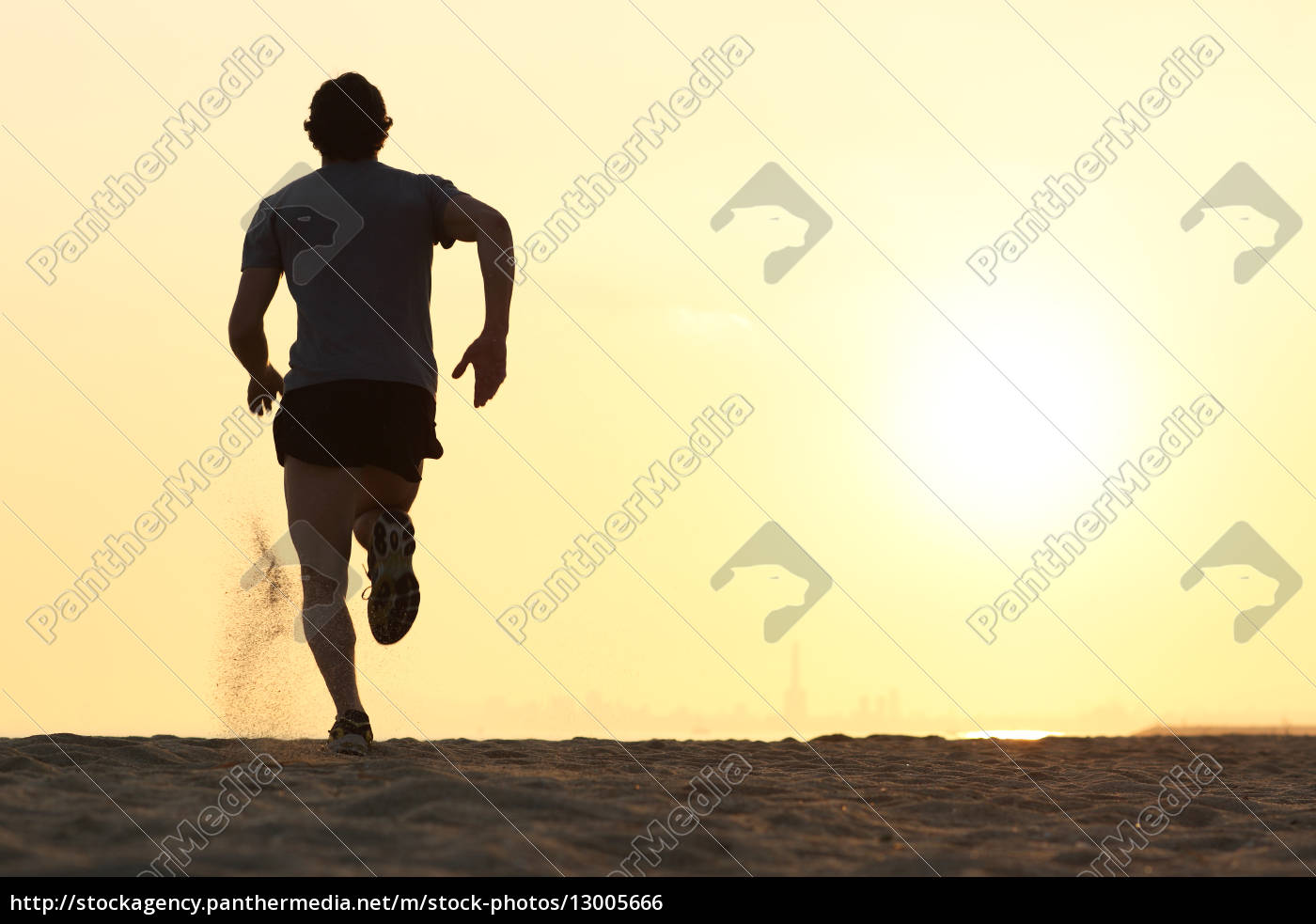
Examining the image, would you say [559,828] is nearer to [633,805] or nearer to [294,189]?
[633,805]

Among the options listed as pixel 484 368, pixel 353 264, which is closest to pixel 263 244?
pixel 353 264

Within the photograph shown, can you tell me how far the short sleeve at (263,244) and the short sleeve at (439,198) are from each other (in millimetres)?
512

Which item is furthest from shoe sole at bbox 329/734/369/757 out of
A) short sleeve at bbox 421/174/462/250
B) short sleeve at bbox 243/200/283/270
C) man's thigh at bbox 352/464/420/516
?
short sleeve at bbox 421/174/462/250

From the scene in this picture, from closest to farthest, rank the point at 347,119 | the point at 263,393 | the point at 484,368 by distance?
the point at 484,368 < the point at 347,119 < the point at 263,393

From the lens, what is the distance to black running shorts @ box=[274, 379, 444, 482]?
4414 mm

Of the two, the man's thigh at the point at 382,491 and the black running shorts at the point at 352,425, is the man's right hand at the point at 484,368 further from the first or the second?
the man's thigh at the point at 382,491

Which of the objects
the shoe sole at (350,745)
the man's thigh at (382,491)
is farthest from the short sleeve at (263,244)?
the shoe sole at (350,745)

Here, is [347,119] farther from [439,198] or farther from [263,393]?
[263,393]

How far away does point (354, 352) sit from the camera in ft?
14.5

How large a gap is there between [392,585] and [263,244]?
1.20 metres

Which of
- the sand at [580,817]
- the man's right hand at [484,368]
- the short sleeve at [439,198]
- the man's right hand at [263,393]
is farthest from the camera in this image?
the man's right hand at [263,393]

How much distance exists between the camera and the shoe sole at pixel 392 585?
4.39 meters
